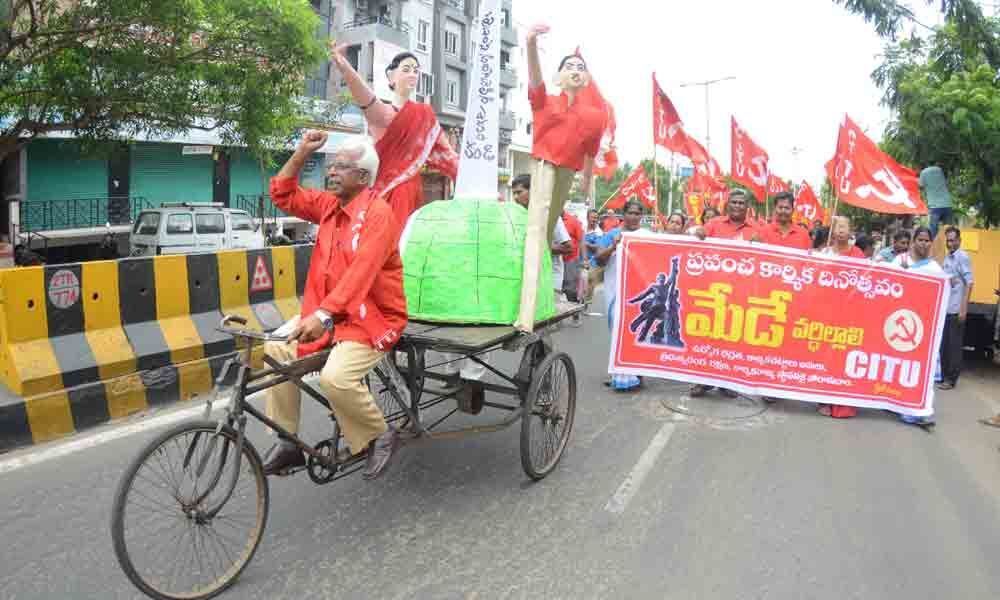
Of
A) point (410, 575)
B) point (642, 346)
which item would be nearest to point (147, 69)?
point (642, 346)

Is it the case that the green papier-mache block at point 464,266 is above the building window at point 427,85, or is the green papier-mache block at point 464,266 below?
below

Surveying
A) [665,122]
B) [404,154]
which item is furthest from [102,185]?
[404,154]

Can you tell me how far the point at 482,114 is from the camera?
505cm

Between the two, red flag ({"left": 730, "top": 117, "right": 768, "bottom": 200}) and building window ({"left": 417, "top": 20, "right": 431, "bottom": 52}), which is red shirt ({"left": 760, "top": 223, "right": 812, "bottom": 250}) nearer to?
red flag ({"left": 730, "top": 117, "right": 768, "bottom": 200})

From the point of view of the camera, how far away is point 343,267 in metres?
3.52

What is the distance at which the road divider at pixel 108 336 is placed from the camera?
4.87 m

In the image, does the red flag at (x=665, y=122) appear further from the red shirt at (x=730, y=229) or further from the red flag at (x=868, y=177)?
the red shirt at (x=730, y=229)

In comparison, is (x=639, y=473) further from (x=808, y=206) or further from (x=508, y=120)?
(x=508, y=120)

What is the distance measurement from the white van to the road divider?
36.8 feet

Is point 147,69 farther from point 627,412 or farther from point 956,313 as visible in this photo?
point 956,313

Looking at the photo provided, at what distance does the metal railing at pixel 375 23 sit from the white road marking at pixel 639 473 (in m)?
31.6

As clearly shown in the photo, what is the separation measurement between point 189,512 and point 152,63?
7570 millimetres

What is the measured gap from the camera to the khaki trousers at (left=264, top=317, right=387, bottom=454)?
335 cm

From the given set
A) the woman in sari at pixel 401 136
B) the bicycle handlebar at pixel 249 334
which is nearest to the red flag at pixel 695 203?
the woman in sari at pixel 401 136
